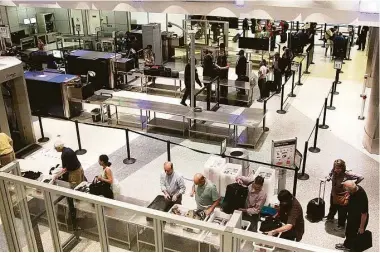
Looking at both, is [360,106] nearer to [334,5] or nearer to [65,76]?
[334,5]

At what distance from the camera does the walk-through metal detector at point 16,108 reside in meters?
9.88

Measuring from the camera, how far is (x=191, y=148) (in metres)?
9.47

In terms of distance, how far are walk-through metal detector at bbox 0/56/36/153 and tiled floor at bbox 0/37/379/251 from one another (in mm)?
593

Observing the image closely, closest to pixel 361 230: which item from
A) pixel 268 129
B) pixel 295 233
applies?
pixel 295 233

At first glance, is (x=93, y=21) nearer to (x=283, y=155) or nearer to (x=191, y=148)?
(x=191, y=148)

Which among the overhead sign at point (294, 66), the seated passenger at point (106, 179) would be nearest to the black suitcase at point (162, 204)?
the seated passenger at point (106, 179)

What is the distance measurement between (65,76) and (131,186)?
17.6 feet

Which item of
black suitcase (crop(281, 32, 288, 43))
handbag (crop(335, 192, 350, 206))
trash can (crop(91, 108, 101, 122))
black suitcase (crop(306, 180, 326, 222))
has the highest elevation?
black suitcase (crop(281, 32, 288, 43))

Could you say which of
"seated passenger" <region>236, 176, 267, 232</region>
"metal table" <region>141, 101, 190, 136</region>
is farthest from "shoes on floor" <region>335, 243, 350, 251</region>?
"metal table" <region>141, 101, 190, 136</region>

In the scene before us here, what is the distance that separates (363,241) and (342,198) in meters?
0.80

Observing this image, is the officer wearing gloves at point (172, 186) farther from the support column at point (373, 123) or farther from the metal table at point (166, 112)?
the support column at point (373, 123)

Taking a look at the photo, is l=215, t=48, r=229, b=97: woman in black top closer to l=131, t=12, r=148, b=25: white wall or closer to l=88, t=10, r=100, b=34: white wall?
l=131, t=12, r=148, b=25: white wall

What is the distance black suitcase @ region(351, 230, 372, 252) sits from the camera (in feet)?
20.8

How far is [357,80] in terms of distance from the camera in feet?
50.3
